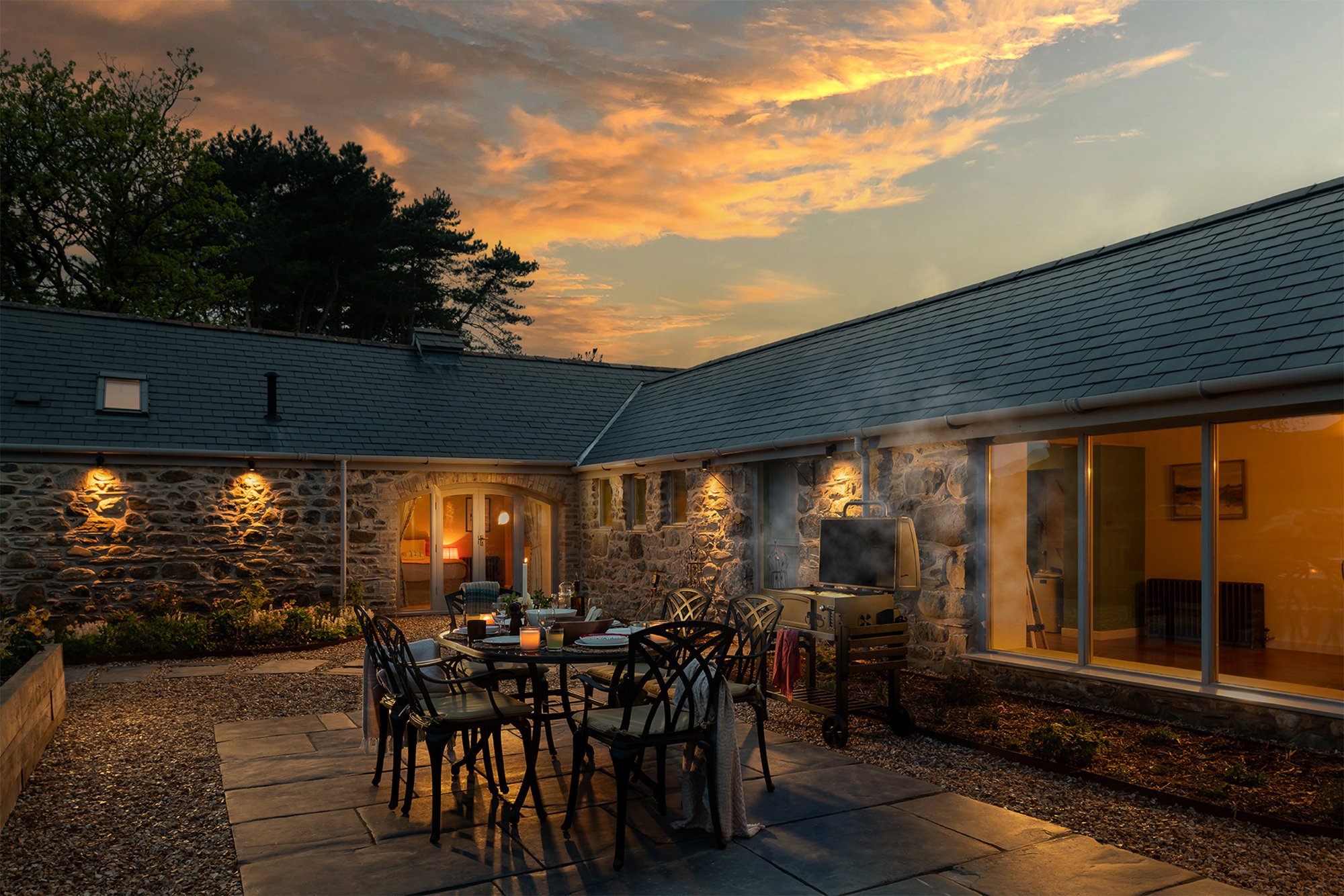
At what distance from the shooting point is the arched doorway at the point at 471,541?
1354 cm

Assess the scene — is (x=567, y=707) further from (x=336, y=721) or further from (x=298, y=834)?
(x=336, y=721)

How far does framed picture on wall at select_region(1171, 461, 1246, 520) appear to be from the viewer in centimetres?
573

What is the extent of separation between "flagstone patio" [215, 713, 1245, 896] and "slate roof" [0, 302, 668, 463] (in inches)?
311

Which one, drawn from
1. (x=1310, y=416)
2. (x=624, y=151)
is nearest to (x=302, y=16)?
(x=624, y=151)

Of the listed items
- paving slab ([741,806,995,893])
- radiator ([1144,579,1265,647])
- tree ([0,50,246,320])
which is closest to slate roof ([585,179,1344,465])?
radiator ([1144,579,1265,647])

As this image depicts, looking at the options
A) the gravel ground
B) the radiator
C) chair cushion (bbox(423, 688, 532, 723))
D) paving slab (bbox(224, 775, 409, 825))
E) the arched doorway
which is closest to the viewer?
the gravel ground

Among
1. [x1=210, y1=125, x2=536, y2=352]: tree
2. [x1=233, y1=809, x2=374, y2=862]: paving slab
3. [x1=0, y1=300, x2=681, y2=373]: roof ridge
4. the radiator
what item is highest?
[x1=210, y1=125, x2=536, y2=352]: tree

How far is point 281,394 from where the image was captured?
42.5 ft

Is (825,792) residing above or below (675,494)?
below

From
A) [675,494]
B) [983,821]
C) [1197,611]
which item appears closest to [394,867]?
[983,821]

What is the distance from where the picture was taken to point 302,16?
8.02 meters

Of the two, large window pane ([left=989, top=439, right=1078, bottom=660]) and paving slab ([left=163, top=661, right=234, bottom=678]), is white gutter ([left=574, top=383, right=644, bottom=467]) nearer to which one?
paving slab ([left=163, top=661, right=234, bottom=678])

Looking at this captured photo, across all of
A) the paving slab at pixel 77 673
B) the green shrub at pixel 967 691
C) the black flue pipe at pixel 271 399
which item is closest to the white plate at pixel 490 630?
the green shrub at pixel 967 691

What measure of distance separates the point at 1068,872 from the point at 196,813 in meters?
4.42
